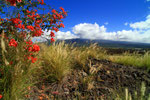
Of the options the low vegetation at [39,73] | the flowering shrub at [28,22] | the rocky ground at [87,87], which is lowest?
the rocky ground at [87,87]

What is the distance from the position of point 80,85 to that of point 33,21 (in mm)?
2000

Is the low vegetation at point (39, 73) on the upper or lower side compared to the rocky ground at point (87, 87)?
upper

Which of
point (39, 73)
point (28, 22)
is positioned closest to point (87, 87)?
point (39, 73)

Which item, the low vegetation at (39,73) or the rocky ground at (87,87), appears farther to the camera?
the rocky ground at (87,87)

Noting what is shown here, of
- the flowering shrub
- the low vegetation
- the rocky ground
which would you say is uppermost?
the flowering shrub

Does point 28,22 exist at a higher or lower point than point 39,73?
higher

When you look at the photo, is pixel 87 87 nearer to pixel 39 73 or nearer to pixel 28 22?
pixel 39 73

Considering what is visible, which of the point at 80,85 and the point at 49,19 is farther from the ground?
the point at 49,19

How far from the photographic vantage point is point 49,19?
8.73 feet

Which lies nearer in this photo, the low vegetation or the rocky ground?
the low vegetation

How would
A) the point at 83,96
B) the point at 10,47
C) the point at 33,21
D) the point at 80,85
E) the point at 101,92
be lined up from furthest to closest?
the point at 33,21, the point at 80,85, the point at 101,92, the point at 83,96, the point at 10,47

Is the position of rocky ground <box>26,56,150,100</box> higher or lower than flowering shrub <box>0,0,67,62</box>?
lower

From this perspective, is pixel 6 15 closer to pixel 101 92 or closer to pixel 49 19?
pixel 49 19

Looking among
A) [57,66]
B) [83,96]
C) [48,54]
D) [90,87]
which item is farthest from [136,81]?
[48,54]
